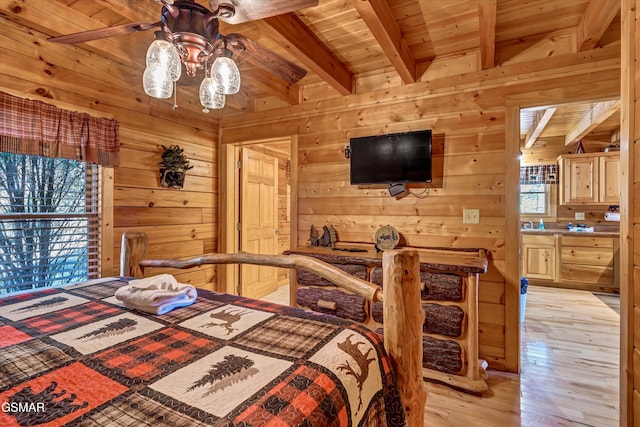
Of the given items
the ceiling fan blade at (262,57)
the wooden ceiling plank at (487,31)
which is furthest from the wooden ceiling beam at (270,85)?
the wooden ceiling plank at (487,31)

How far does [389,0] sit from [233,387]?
2.30 m

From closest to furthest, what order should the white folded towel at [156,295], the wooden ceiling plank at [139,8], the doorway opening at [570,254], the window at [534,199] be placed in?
the white folded towel at [156,295] → the wooden ceiling plank at [139,8] → the doorway opening at [570,254] → the window at [534,199]

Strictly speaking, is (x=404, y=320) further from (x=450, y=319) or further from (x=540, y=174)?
(x=540, y=174)

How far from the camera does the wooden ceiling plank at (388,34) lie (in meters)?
1.72

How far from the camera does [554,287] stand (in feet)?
15.8

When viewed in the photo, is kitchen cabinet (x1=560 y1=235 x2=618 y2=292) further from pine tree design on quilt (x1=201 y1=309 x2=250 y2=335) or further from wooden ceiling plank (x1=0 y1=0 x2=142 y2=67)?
wooden ceiling plank (x1=0 y1=0 x2=142 y2=67)

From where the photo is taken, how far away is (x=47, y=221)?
7.49ft

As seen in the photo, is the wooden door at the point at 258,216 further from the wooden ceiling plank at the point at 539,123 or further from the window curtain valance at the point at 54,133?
the wooden ceiling plank at the point at 539,123

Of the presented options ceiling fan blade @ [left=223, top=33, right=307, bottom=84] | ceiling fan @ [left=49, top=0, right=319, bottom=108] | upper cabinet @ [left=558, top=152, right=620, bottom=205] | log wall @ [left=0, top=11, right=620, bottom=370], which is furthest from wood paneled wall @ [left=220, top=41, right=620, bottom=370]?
upper cabinet @ [left=558, top=152, right=620, bottom=205]

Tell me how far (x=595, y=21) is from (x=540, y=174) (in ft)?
13.7

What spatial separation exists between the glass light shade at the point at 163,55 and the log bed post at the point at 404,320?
131cm

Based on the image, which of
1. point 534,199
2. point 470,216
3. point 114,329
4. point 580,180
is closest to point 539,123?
point 580,180

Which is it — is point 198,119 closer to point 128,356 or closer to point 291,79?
point 291,79

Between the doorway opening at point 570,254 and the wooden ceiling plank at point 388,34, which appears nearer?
the wooden ceiling plank at point 388,34
